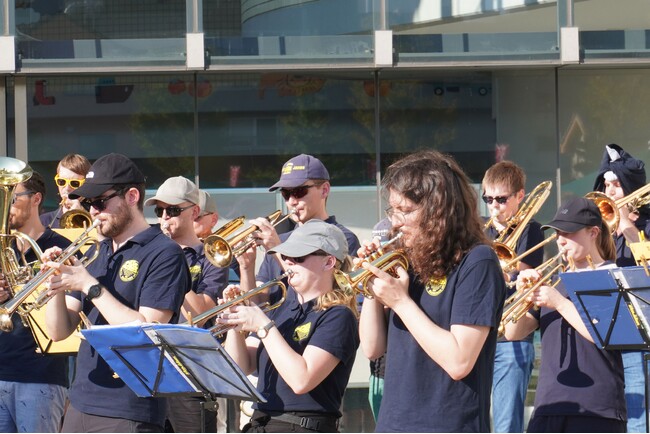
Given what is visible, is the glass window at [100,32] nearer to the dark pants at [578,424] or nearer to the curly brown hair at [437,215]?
the dark pants at [578,424]

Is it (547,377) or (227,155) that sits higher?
(227,155)

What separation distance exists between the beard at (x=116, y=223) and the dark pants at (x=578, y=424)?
6.70 feet

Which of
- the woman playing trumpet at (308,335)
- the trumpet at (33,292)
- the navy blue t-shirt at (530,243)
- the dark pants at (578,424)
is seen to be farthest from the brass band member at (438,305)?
the navy blue t-shirt at (530,243)

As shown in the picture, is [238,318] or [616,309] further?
[616,309]

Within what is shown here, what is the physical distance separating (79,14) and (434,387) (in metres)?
7.42

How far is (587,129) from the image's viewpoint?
1080 centimetres

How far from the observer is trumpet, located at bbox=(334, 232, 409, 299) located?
4.15 m

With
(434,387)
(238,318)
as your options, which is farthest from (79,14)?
(434,387)

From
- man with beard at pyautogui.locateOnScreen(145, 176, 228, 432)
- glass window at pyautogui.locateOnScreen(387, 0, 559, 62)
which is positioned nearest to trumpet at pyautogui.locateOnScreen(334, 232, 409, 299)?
man with beard at pyautogui.locateOnScreen(145, 176, 228, 432)

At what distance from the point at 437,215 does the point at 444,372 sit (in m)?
0.54

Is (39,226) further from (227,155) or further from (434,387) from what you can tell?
(227,155)

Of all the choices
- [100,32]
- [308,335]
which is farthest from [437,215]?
[100,32]

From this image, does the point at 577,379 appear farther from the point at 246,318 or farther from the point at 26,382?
the point at 26,382

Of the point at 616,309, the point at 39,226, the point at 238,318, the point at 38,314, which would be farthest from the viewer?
the point at 39,226
